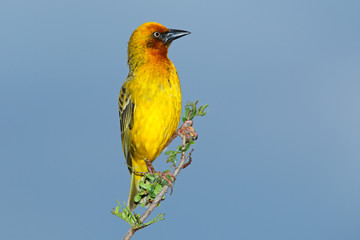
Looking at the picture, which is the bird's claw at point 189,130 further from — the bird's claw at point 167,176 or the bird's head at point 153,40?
the bird's head at point 153,40

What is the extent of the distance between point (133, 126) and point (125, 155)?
54 cm

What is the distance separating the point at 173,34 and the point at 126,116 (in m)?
1.44

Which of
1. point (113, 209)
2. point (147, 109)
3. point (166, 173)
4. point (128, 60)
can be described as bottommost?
point (113, 209)

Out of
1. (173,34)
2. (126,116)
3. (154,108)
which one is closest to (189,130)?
(154,108)

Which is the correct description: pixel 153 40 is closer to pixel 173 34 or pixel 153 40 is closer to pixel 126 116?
pixel 173 34

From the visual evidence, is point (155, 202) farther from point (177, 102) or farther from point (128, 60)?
point (128, 60)

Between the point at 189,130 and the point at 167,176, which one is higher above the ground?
the point at 189,130

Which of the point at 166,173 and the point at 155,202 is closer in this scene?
the point at 155,202

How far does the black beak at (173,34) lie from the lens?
21.3 feet

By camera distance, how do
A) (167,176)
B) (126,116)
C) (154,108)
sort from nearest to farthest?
(167,176), (154,108), (126,116)

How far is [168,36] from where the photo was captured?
6578 mm

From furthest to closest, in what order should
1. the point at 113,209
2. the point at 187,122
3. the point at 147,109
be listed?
the point at 147,109 → the point at 187,122 → the point at 113,209

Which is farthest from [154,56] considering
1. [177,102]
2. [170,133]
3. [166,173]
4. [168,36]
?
[166,173]

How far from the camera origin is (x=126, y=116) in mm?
6531
